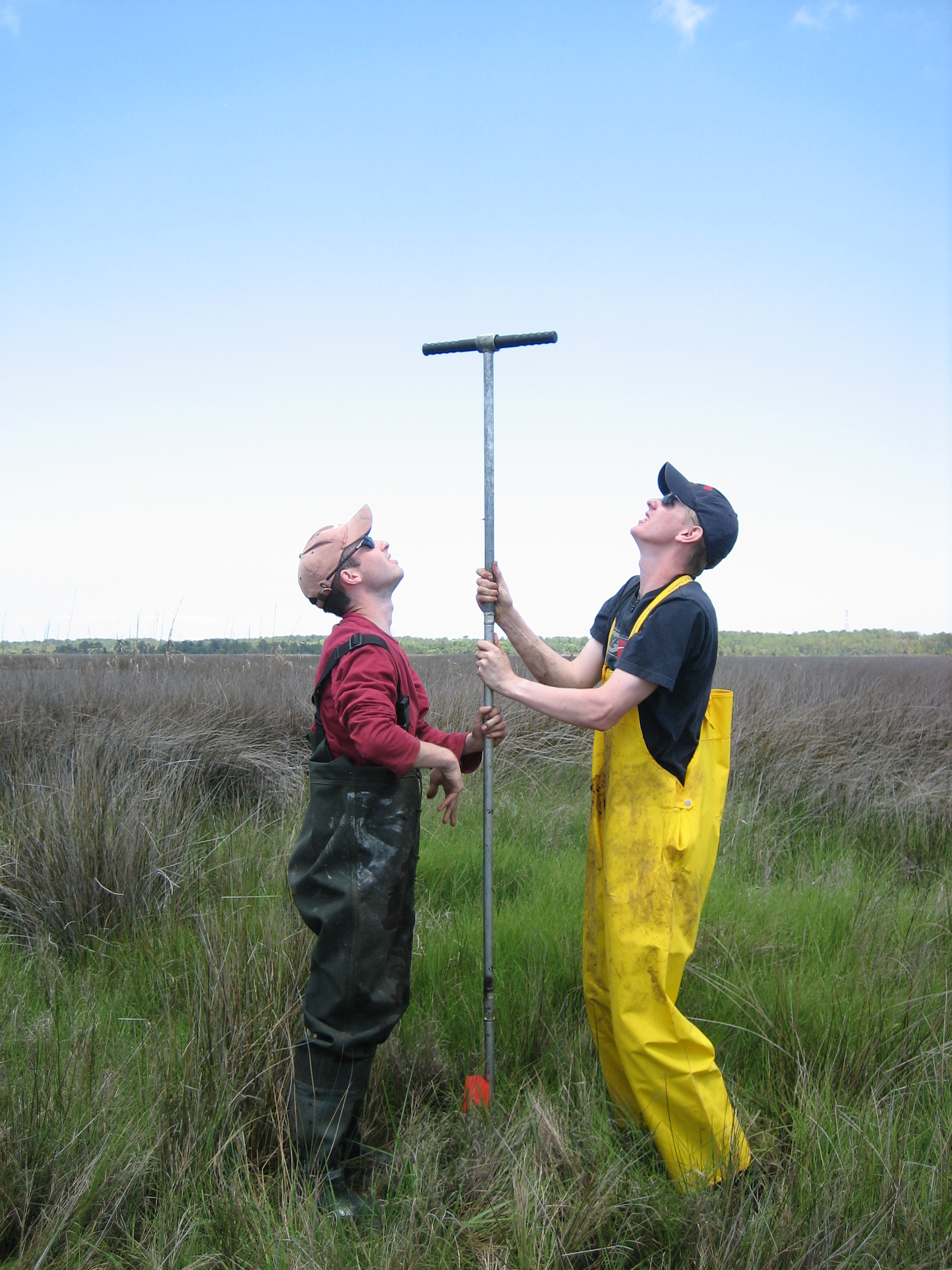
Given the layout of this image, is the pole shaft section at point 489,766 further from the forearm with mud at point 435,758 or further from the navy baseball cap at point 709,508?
the navy baseball cap at point 709,508

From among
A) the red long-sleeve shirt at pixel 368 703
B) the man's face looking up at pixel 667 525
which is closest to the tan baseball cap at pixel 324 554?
the red long-sleeve shirt at pixel 368 703

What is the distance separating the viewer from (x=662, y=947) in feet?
8.40

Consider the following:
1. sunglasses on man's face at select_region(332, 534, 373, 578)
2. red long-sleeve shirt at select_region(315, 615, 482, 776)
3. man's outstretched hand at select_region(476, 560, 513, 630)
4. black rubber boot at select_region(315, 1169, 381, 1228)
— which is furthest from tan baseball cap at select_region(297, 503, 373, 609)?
black rubber boot at select_region(315, 1169, 381, 1228)

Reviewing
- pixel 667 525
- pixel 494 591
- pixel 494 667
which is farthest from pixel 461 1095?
pixel 667 525

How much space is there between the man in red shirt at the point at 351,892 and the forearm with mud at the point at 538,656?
63 cm

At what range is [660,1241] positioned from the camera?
2363mm

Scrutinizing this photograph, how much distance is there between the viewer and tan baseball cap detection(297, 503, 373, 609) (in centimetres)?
282

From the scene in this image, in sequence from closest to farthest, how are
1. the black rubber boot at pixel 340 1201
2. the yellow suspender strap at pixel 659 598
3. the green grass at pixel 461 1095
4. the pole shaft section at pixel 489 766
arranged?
the green grass at pixel 461 1095 → the black rubber boot at pixel 340 1201 → the yellow suspender strap at pixel 659 598 → the pole shaft section at pixel 489 766

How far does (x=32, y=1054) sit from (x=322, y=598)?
5.68 feet

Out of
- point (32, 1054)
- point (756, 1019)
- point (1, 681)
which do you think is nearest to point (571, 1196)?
point (756, 1019)

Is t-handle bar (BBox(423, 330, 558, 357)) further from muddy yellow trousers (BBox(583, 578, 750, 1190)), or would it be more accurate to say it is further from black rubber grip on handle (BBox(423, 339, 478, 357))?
muddy yellow trousers (BBox(583, 578, 750, 1190))

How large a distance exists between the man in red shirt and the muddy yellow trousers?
1.77 ft

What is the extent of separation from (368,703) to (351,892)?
556 millimetres

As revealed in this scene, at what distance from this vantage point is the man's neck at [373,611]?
2.85 m
